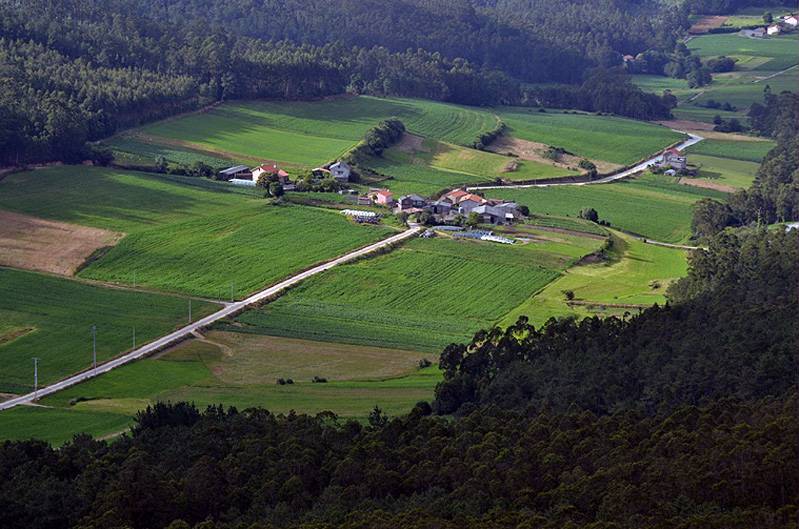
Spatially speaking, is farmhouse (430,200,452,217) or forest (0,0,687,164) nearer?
farmhouse (430,200,452,217)

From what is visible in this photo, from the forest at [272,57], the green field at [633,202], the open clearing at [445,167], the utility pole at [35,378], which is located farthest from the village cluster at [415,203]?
the utility pole at [35,378]

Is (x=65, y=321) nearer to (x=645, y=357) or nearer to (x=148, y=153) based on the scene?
(x=645, y=357)

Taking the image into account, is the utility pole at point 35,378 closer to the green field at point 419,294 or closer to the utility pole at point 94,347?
the utility pole at point 94,347

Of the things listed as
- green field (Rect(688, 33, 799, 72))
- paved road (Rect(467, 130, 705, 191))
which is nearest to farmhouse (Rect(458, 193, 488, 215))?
paved road (Rect(467, 130, 705, 191))

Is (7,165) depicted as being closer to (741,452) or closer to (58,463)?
(58,463)

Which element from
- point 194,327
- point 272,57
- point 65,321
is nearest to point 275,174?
point 194,327

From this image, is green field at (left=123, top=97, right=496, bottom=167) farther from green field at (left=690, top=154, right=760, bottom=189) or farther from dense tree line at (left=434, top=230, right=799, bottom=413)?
dense tree line at (left=434, top=230, right=799, bottom=413)
